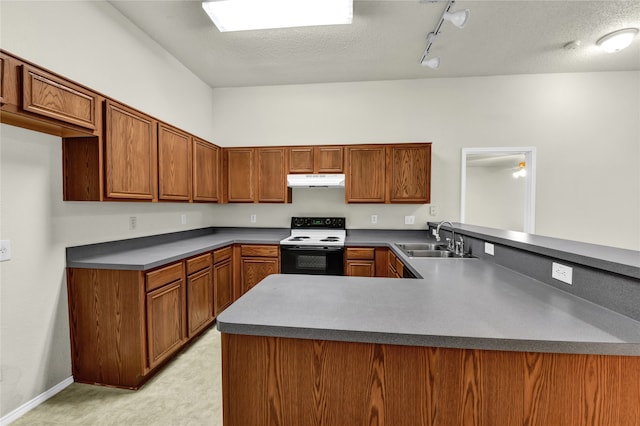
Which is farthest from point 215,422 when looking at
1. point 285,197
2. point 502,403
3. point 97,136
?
point 285,197

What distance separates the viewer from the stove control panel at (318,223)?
3.72 m

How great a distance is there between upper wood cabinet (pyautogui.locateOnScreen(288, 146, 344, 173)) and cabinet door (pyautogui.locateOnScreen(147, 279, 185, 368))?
1878 millimetres

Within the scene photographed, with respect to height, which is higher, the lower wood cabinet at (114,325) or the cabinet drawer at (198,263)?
the cabinet drawer at (198,263)

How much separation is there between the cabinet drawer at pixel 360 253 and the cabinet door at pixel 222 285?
1.43m

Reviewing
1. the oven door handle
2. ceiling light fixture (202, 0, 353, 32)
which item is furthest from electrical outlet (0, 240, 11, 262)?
the oven door handle

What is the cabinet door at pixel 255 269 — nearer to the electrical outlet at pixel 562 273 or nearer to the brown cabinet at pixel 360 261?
the brown cabinet at pixel 360 261

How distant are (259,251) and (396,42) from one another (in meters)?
2.72

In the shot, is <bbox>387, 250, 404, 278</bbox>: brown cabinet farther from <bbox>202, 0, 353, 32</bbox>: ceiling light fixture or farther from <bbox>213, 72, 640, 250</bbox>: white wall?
<bbox>202, 0, 353, 32</bbox>: ceiling light fixture

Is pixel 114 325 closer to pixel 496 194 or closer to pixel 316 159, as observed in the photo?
pixel 316 159

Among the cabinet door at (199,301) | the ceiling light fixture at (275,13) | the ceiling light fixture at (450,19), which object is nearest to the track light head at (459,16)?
the ceiling light fixture at (450,19)

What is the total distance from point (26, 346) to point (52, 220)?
825mm

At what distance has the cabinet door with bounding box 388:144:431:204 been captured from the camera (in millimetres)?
3312

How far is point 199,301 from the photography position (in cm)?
269

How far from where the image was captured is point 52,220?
1.92 metres
